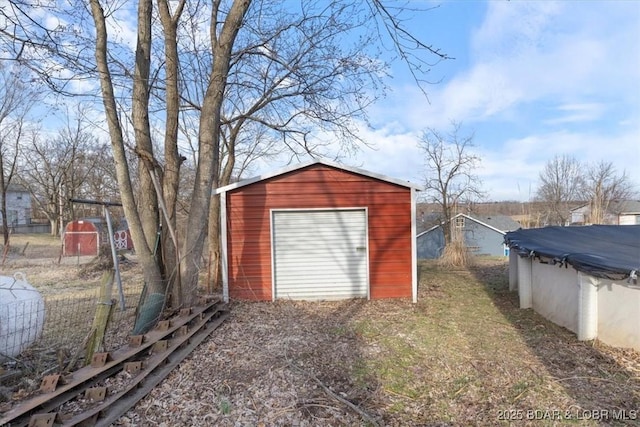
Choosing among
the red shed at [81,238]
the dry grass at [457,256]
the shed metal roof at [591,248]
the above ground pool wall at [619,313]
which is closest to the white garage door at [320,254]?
the shed metal roof at [591,248]

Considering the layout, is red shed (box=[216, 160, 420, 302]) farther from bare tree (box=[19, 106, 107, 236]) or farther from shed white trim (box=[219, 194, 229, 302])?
bare tree (box=[19, 106, 107, 236])

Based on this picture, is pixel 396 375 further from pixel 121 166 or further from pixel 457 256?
pixel 457 256

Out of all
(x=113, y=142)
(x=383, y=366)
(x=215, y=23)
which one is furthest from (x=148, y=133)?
(x=383, y=366)

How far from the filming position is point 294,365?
4199 millimetres

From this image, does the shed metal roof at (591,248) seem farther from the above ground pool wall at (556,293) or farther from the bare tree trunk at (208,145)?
the bare tree trunk at (208,145)

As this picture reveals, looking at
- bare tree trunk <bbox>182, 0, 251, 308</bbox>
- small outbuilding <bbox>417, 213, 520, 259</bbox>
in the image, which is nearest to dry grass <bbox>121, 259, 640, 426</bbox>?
bare tree trunk <bbox>182, 0, 251, 308</bbox>

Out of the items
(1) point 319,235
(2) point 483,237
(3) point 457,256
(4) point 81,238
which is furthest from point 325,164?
(2) point 483,237

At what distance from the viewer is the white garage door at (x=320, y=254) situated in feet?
26.9

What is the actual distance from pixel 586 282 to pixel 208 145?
19.0ft

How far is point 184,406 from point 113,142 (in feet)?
13.6

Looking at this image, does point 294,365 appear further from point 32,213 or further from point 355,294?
point 32,213

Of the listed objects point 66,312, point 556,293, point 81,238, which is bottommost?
point 66,312

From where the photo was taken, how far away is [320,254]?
8.29 metres

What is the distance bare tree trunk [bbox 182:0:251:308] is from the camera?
20.6 ft
